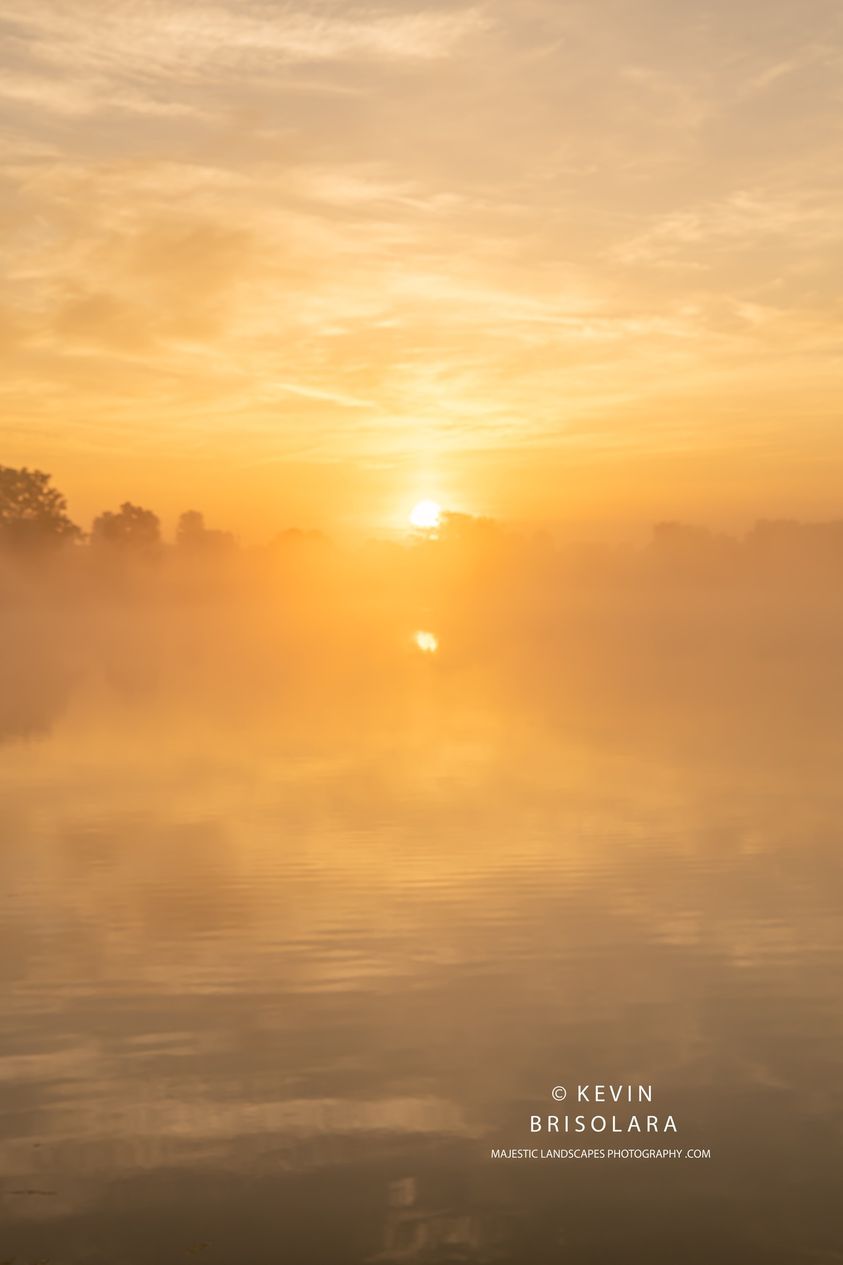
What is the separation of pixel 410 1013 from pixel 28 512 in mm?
183378

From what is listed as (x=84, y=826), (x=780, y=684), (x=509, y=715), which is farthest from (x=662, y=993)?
(x=780, y=684)

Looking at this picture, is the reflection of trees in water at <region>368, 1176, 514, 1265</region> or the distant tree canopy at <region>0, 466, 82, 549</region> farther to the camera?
the distant tree canopy at <region>0, 466, 82, 549</region>

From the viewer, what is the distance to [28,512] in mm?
191875

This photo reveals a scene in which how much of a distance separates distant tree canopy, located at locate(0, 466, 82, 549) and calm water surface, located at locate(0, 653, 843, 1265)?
154 metres

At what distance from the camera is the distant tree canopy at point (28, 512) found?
189m

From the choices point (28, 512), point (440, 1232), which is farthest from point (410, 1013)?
point (28, 512)

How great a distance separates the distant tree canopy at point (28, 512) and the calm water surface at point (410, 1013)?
154 m

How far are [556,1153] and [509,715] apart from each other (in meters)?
51.3

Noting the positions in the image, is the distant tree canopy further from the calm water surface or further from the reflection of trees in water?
the reflection of trees in water

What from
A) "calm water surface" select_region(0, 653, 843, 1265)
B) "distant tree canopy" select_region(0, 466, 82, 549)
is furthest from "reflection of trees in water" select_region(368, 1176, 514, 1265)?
"distant tree canopy" select_region(0, 466, 82, 549)

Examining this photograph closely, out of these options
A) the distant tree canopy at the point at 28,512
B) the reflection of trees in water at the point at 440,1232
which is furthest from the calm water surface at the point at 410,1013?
the distant tree canopy at the point at 28,512

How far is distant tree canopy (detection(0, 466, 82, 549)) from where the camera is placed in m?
189

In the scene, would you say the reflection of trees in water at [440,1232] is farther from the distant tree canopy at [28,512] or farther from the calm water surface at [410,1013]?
the distant tree canopy at [28,512]

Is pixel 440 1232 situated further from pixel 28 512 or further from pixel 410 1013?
pixel 28 512
